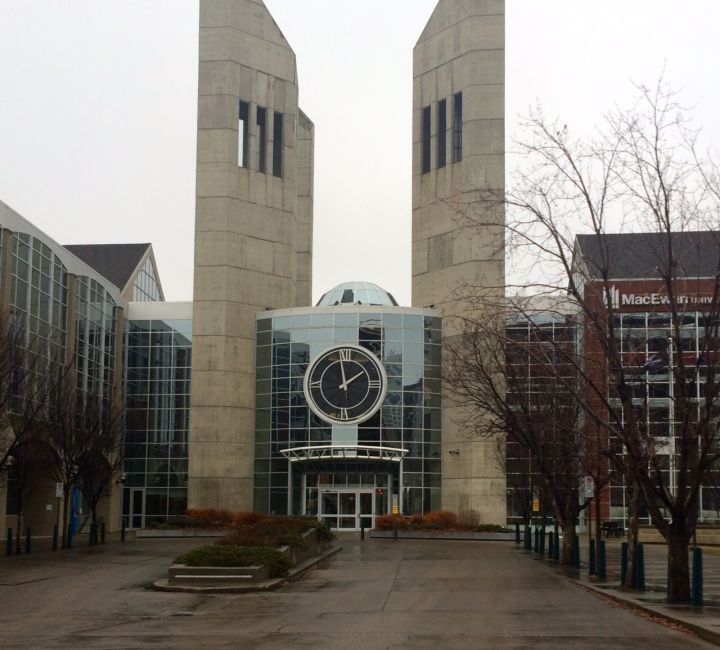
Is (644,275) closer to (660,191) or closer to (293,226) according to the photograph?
(660,191)

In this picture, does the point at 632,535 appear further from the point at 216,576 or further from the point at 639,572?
the point at 216,576

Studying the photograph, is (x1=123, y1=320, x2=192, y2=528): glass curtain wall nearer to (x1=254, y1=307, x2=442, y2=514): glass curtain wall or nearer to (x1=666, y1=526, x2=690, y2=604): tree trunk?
(x1=254, y1=307, x2=442, y2=514): glass curtain wall

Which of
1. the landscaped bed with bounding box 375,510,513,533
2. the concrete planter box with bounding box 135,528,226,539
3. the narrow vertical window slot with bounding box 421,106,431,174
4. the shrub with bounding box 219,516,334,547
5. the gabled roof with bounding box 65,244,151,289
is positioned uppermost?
the narrow vertical window slot with bounding box 421,106,431,174

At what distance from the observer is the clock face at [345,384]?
62.2 metres

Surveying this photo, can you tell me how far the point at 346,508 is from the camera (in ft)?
206

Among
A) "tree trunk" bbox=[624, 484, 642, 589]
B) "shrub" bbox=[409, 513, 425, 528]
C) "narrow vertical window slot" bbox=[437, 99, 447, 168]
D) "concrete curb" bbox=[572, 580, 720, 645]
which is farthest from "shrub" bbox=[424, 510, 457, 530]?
"concrete curb" bbox=[572, 580, 720, 645]

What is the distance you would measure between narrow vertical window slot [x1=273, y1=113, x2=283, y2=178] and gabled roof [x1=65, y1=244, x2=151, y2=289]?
1730 centimetres

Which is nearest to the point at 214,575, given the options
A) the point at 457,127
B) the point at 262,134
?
the point at 457,127

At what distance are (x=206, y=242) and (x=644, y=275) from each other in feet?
152

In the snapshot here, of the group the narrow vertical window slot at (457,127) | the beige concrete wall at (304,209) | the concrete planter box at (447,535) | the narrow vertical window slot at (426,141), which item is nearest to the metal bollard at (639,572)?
the concrete planter box at (447,535)

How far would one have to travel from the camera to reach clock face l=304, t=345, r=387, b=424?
204 feet

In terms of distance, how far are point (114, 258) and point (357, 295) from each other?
24.0 metres

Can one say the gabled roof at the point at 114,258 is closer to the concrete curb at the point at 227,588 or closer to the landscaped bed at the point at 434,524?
the landscaped bed at the point at 434,524

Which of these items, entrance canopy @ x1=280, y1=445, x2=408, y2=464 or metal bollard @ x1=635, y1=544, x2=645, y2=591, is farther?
entrance canopy @ x1=280, y1=445, x2=408, y2=464
